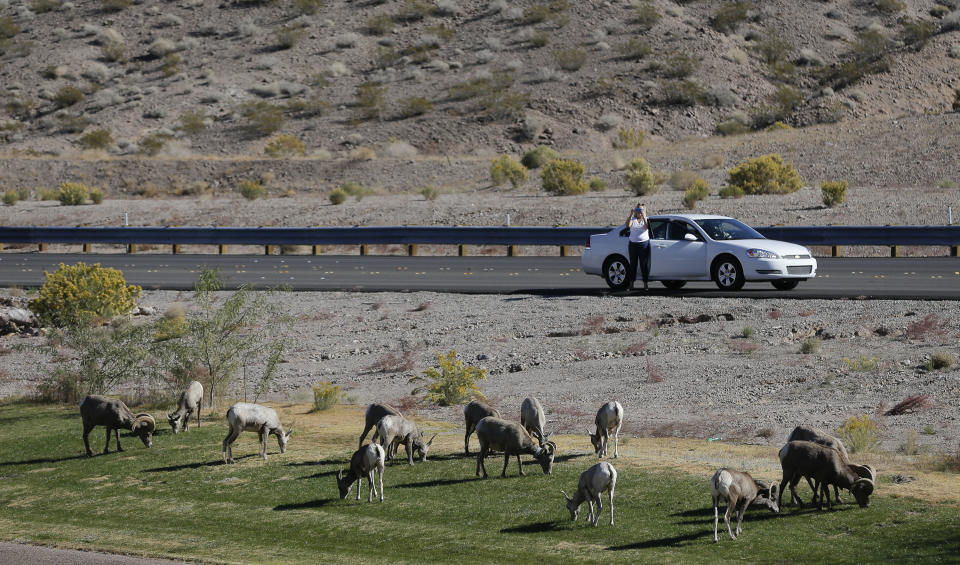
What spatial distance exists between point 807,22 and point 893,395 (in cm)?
7157

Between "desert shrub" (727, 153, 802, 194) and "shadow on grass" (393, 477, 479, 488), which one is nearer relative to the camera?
"shadow on grass" (393, 477, 479, 488)

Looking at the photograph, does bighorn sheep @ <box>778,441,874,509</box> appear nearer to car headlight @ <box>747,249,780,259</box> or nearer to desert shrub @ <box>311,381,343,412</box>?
desert shrub @ <box>311,381,343,412</box>

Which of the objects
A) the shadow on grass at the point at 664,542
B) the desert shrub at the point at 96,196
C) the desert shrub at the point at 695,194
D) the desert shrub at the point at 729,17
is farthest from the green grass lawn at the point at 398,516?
the desert shrub at the point at 729,17

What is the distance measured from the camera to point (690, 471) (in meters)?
13.1

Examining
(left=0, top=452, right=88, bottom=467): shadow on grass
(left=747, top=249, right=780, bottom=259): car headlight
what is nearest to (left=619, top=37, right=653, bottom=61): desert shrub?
(left=747, top=249, right=780, bottom=259): car headlight

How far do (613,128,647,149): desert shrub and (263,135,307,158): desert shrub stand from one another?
17.4 metres

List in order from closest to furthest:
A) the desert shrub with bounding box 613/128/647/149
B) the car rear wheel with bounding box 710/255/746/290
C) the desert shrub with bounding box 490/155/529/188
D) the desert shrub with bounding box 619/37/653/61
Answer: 1. the car rear wheel with bounding box 710/255/746/290
2. the desert shrub with bounding box 490/155/529/188
3. the desert shrub with bounding box 613/128/647/149
4. the desert shrub with bounding box 619/37/653/61

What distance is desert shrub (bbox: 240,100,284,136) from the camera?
73.7 meters

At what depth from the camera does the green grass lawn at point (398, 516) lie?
10.4m

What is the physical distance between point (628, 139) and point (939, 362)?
5040cm

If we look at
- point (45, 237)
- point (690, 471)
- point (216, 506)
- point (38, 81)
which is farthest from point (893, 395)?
point (38, 81)

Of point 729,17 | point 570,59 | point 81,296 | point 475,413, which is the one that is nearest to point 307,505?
point 475,413

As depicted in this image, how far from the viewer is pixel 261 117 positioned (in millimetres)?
74812

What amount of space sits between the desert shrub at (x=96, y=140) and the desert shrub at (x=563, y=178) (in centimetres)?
3148
